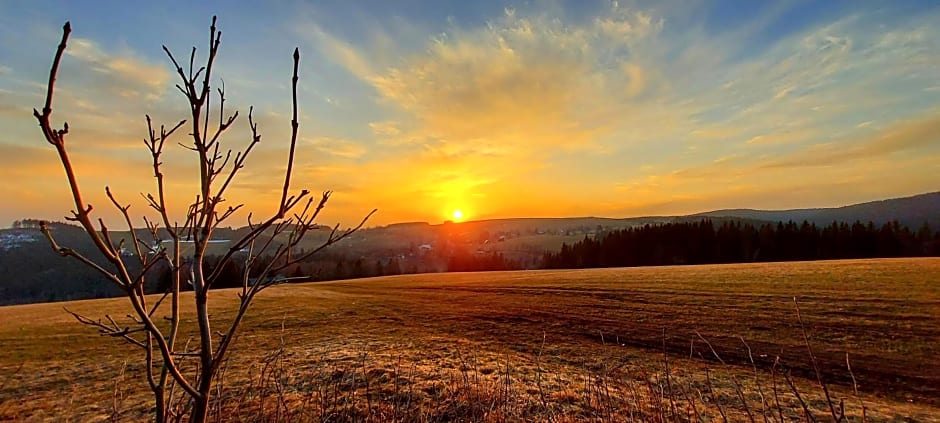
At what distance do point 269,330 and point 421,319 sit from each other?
6.86 metres

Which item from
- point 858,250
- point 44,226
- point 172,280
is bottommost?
point 858,250

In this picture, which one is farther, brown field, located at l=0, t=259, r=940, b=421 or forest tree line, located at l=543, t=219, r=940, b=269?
forest tree line, located at l=543, t=219, r=940, b=269

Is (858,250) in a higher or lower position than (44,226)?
lower

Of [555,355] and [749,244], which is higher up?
[749,244]

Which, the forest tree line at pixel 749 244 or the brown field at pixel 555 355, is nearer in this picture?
the brown field at pixel 555 355

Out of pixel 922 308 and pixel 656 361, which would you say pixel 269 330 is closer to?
pixel 656 361

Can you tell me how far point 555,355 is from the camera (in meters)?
14.8

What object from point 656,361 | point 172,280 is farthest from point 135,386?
point 656,361

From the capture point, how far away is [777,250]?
6531cm

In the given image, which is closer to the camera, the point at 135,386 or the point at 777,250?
the point at 135,386

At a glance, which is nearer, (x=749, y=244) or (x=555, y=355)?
(x=555, y=355)

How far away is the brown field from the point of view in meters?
8.00

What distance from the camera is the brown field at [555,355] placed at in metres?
8.00

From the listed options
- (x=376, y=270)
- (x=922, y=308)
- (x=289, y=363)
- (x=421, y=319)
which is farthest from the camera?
(x=376, y=270)
